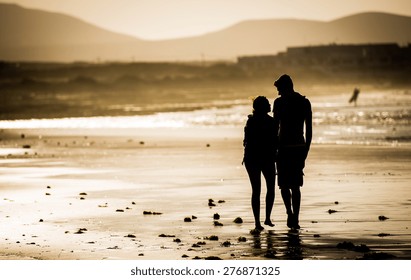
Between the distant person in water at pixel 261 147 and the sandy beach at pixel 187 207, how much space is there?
0.43 metres

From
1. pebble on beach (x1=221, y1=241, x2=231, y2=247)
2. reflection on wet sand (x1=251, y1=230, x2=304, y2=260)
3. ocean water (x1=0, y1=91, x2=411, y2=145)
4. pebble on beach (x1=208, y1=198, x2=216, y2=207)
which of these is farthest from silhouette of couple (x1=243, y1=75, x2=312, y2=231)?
ocean water (x1=0, y1=91, x2=411, y2=145)

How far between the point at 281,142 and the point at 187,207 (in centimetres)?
250

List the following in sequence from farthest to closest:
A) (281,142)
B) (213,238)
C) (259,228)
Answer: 1. (281,142)
2. (259,228)
3. (213,238)

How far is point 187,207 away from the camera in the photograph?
1488 centimetres

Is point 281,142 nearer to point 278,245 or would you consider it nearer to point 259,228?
point 259,228

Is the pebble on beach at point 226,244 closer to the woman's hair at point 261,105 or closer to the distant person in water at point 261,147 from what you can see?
the distant person in water at point 261,147

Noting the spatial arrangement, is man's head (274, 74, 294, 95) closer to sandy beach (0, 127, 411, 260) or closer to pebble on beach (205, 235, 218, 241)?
sandy beach (0, 127, 411, 260)

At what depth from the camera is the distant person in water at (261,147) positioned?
503 inches

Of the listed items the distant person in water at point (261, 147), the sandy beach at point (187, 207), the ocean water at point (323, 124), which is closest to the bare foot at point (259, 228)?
the sandy beach at point (187, 207)

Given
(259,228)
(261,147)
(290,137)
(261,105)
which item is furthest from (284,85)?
(259,228)

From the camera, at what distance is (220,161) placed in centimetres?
2308

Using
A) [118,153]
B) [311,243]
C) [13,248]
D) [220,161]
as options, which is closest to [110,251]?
[13,248]

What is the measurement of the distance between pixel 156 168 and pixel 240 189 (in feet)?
15.8
